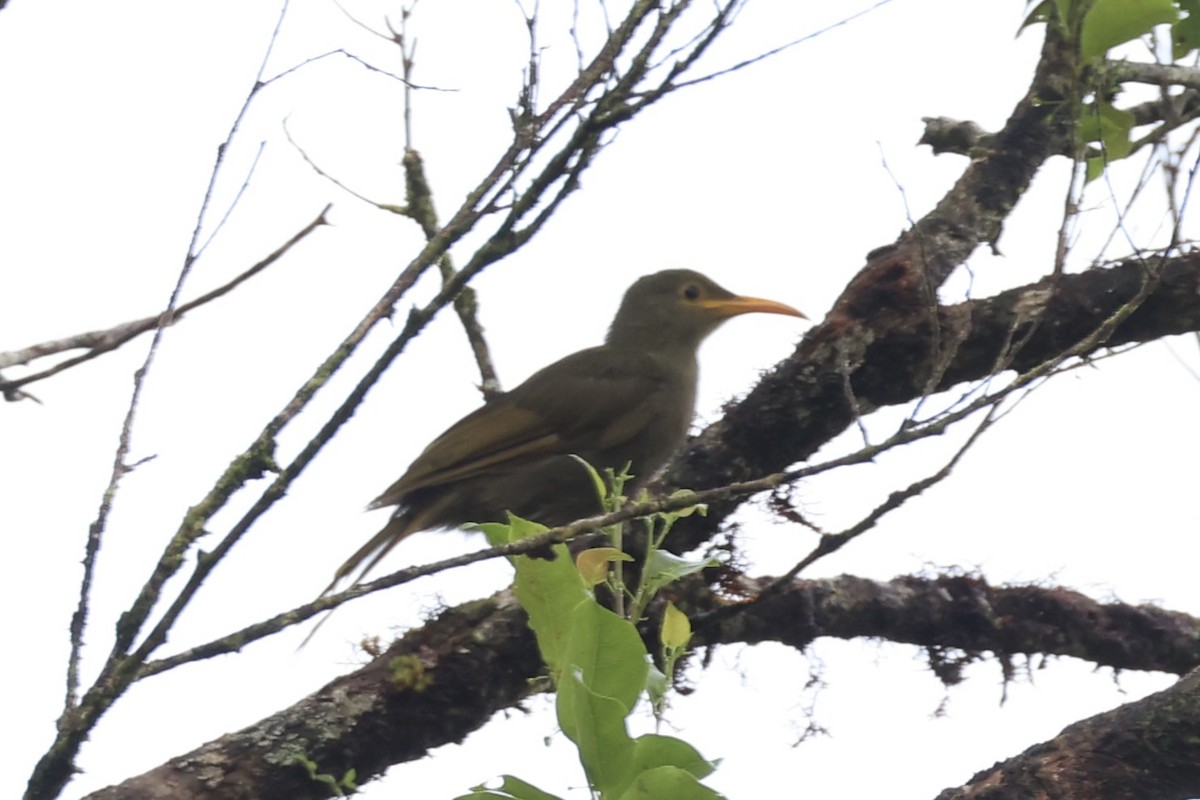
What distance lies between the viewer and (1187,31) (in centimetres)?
371

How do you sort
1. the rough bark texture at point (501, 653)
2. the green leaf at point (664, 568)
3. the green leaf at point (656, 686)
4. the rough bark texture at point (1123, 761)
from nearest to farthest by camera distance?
the green leaf at point (656, 686) → the green leaf at point (664, 568) → the rough bark texture at point (1123, 761) → the rough bark texture at point (501, 653)

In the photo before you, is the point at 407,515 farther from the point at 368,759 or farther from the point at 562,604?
the point at 562,604

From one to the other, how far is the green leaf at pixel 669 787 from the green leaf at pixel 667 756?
4cm

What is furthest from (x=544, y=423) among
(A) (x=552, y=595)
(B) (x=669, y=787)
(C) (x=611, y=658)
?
(B) (x=669, y=787)

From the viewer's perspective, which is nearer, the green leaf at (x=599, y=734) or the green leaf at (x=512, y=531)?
the green leaf at (x=599, y=734)

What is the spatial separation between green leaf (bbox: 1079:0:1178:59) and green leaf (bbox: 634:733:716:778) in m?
2.27

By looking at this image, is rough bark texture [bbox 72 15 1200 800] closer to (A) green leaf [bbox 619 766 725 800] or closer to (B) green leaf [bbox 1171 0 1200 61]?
(B) green leaf [bbox 1171 0 1200 61]

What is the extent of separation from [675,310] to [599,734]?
16.1ft

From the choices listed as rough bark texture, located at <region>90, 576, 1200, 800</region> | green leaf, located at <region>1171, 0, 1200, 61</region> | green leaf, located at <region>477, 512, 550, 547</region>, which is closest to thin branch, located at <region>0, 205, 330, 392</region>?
green leaf, located at <region>477, 512, 550, 547</region>

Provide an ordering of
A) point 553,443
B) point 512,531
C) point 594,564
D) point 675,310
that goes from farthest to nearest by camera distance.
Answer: point 675,310 < point 553,443 < point 594,564 < point 512,531

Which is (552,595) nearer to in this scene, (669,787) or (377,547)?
(669,787)

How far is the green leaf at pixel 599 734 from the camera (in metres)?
1.67

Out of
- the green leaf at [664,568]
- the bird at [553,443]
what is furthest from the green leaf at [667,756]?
the bird at [553,443]

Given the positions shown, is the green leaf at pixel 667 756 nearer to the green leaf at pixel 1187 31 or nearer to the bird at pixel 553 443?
the green leaf at pixel 1187 31
